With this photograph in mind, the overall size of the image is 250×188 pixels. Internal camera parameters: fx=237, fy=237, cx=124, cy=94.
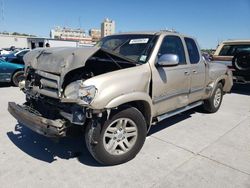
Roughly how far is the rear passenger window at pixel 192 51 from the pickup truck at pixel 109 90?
0.82ft

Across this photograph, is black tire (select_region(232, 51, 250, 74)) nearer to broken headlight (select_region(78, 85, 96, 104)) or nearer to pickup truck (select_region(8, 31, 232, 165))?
pickup truck (select_region(8, 31, 232, 165))

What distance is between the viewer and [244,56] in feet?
26.7

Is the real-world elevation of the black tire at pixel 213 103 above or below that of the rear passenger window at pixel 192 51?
below

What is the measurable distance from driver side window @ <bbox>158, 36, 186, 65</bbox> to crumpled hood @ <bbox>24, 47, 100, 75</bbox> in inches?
53.0

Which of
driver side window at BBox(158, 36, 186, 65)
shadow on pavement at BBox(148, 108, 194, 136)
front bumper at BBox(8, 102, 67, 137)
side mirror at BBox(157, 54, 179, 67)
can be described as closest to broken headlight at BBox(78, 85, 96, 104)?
front bumper at BBox(8, 102, 67, 137)

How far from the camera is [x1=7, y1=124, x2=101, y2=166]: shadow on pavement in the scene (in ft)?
11.7

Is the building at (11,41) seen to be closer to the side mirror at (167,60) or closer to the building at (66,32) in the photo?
the building at (66,32)

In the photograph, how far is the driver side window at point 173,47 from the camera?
409cm

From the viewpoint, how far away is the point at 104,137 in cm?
315

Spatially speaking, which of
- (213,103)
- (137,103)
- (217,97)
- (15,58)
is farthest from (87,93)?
(15,58)

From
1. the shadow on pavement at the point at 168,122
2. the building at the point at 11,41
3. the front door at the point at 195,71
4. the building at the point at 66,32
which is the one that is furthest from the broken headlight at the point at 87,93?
the building at the point at 66,32

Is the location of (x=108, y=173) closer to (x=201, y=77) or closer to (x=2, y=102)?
(x=201, y=77)

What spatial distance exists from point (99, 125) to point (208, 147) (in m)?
2.11

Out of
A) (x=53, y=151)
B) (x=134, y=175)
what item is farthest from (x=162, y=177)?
(x=53, y=151)
